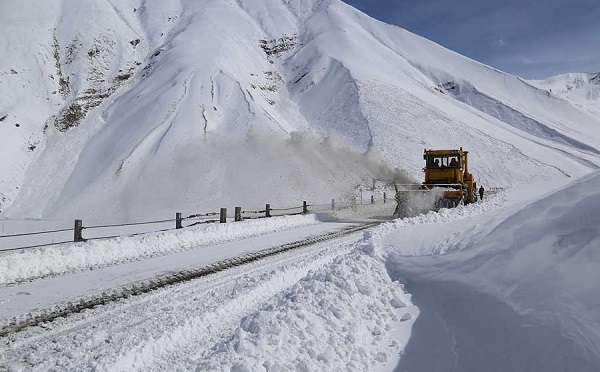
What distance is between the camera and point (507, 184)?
2008 inches

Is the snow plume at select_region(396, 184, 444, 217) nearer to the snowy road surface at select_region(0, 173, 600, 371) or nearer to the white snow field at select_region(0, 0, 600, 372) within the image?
the white snow field at select_region(0, 0, 600, 372)

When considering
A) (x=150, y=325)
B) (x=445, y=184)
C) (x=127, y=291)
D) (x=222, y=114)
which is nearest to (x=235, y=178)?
(x=222, y=114)

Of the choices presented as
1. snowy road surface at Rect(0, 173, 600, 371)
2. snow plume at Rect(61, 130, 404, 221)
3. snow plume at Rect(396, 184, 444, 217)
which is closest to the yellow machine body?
snow plume at Rect(396, 184, 444, 217)

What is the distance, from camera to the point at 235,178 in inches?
1506

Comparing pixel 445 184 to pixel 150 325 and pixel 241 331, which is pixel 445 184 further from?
pixel 241 331

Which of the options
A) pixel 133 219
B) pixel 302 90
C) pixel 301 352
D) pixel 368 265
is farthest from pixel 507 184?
pixel 301 352

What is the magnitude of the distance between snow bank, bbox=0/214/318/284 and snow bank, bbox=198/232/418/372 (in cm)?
621

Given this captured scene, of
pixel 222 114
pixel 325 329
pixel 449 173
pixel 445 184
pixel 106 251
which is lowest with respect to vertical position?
pixel 106 251

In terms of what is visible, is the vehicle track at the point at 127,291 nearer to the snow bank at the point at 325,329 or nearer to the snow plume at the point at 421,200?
the snow bank at the point at 325,329

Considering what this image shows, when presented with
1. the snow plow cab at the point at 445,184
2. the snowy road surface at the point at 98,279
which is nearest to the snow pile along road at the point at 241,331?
the snowy road surface at the point at 98,279

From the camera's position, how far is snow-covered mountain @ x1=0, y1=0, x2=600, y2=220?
39500 millimetres

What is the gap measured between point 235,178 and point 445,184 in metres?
20.8

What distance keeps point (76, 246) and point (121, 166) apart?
32.5m

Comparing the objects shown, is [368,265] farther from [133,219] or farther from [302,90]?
[302,90]
